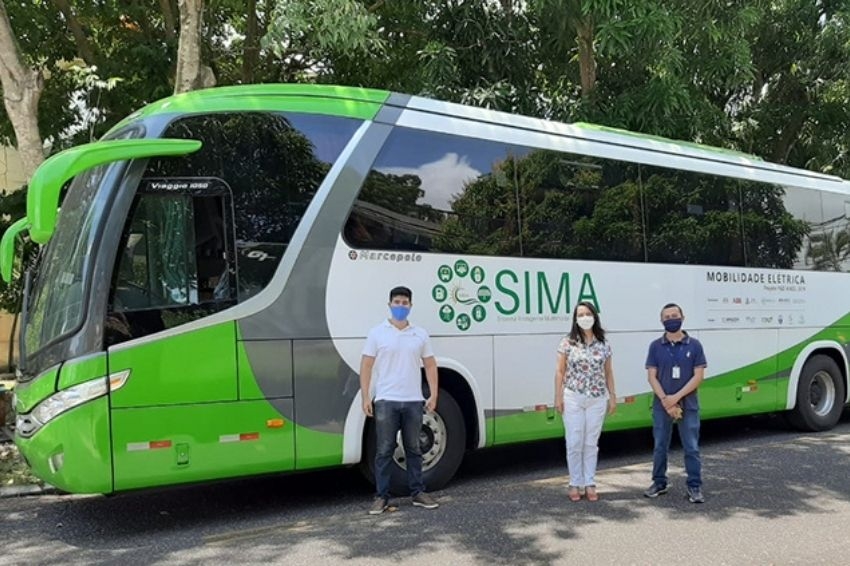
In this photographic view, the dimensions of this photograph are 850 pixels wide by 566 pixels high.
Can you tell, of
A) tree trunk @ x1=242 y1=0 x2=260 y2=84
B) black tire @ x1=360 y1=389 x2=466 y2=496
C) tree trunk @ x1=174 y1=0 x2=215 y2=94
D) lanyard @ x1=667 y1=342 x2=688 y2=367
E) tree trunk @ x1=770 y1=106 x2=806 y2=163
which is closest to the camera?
lanyard @ x1=667 y1=342 x2=688 y2=367

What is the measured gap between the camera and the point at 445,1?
10.7m

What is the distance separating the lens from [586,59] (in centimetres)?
1068

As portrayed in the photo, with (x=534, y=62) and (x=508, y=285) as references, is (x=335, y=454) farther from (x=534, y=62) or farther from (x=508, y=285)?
(x=534, y=62)

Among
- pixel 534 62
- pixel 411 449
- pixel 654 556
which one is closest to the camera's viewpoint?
pixel 654 556

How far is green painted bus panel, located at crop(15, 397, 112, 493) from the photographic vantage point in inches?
210

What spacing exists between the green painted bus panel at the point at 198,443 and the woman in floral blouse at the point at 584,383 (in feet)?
7.30

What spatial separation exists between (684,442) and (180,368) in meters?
4.06

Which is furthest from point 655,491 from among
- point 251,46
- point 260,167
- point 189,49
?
point 251,46

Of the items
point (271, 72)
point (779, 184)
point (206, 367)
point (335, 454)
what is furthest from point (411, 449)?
point (271, 72)

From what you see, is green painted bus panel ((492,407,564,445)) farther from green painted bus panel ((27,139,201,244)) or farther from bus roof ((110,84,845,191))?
green painted bus panel ((27,139,201,244))

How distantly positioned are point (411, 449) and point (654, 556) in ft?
6.50

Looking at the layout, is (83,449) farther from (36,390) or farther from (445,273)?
(445,273)

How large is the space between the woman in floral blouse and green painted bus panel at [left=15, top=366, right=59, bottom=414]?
150 inches

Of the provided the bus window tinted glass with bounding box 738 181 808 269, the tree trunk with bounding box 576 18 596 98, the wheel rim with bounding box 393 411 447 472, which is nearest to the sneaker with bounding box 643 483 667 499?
the wheel rim with bounding box 393 411 447 472
